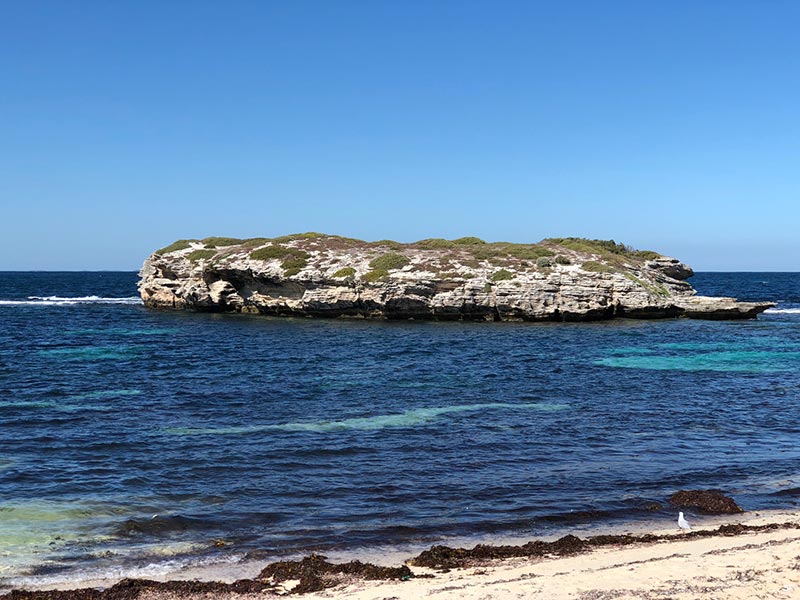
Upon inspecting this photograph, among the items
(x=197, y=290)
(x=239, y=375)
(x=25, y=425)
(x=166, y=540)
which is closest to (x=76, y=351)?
(x=239, y=375)

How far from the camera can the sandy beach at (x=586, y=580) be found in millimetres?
10180

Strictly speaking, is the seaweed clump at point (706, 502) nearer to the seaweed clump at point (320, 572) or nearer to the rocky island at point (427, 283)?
the seaweed clump at point (320, 572)

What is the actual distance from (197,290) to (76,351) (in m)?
25.6

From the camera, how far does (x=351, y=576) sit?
11516 mm

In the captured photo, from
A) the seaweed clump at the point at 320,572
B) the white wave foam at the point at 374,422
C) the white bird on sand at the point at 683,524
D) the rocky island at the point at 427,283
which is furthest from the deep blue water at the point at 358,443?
the rocky island at the point at 427,283

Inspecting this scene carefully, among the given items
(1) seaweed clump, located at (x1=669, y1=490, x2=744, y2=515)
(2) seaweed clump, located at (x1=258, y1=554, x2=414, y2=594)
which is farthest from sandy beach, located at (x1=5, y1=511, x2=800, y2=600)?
(1) seaweed clump, located at (x1=669, y1=490, x2=744, y2=515)

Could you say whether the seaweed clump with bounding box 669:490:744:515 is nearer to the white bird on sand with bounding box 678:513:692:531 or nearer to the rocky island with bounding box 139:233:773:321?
the white bird on sand with bounding box 678:513:692:531

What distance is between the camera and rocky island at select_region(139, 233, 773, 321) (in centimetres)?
5647

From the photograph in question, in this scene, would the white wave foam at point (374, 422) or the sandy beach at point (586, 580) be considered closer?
the sandy beach at point (586, 580)

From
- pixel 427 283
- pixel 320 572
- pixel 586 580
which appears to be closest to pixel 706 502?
pixel 586 580

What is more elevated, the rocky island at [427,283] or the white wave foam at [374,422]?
the rocky island at [427,283]

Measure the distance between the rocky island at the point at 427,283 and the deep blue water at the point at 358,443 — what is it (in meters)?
14.3

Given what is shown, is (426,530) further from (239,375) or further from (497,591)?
(239,375)

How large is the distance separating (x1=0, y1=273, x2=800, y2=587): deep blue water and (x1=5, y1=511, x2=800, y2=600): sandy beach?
68.8 inches
